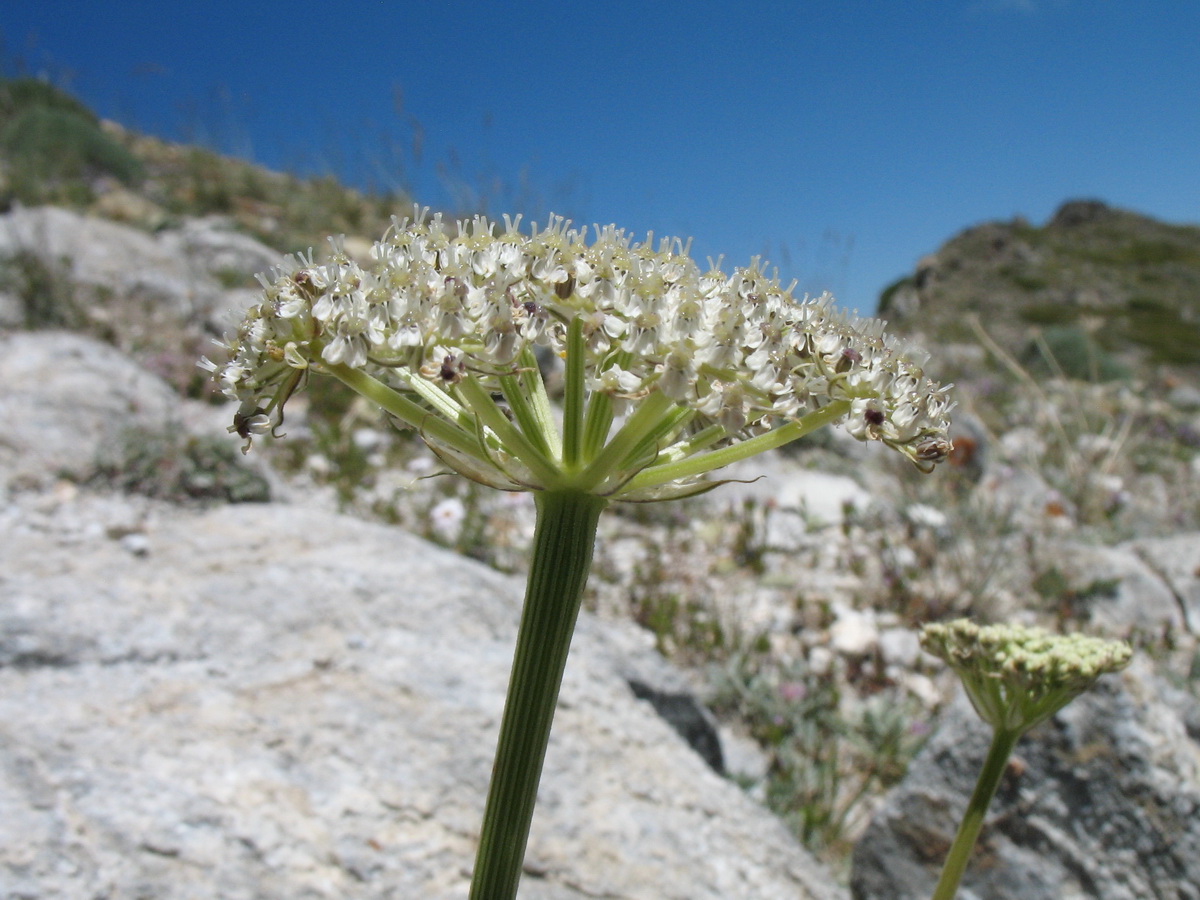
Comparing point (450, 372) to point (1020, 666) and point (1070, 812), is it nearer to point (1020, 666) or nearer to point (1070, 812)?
point (1020, 666)

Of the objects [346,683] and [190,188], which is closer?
[346,683]

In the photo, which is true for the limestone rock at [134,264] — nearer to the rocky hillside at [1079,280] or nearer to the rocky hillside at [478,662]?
the rocky hillside at [478,662]

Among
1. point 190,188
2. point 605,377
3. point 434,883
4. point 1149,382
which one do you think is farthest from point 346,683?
point 1149,382

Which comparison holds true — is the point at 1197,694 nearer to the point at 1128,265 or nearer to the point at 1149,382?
the point at 1149,382

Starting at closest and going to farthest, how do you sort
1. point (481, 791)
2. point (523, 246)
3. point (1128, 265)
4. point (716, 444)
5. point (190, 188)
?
1. point (523, 246)
2. point (716, 444)
3. point (481, 791)
4. point (190, 188)
5. point (1128, 265)

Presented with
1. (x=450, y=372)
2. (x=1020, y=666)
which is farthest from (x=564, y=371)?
(x=1020, y=666)

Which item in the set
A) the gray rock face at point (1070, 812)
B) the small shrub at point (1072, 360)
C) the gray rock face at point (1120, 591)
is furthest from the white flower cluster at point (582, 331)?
the small shrub at point (1072, 360)

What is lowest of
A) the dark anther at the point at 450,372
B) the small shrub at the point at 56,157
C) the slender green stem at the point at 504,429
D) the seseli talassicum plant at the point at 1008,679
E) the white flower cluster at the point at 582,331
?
the seseli talassicum plant at the point at 1008,679
